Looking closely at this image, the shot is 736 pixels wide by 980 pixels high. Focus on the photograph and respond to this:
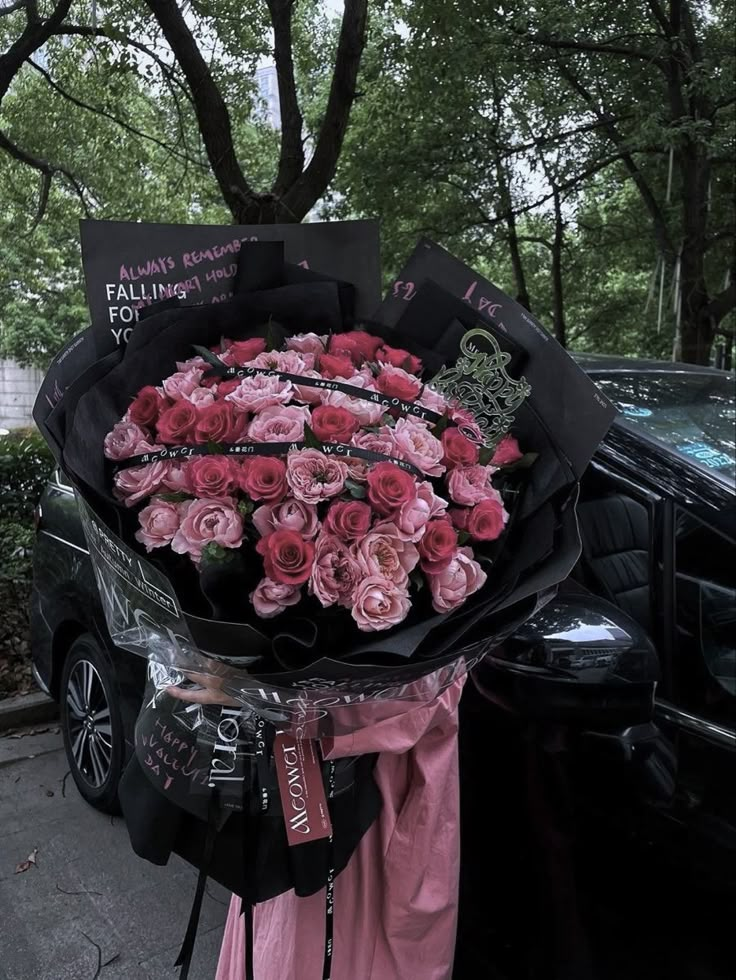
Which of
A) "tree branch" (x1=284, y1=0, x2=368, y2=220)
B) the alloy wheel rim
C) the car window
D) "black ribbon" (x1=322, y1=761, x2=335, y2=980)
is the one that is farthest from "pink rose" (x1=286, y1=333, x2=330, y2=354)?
"tree branch" (x1=284, y1=0, x2=368, y2=220)

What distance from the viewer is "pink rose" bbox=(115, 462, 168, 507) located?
131 centimetres

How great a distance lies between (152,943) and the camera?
2.66 meters

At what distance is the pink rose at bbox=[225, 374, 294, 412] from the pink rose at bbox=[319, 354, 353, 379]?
7 cm

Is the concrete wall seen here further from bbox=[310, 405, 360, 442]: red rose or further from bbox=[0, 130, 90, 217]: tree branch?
bbox=[310, 405, 360, 442]: red rose

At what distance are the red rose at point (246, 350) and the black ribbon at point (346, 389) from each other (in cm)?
3

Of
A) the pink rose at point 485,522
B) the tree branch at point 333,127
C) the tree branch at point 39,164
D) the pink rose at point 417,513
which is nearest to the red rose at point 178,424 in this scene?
the pink rose at point 417,513

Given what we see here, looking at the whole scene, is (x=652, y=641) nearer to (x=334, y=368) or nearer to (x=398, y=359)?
(x=398, y=359)

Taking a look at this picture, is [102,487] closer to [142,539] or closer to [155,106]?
[142,539]

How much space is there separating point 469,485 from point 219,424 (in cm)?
39

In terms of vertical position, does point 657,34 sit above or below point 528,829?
above

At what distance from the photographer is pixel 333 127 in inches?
228

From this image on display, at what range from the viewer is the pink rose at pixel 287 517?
123cm

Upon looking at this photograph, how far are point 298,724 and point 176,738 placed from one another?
0.25 m

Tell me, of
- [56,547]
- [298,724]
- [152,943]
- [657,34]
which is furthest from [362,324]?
[657,34]
